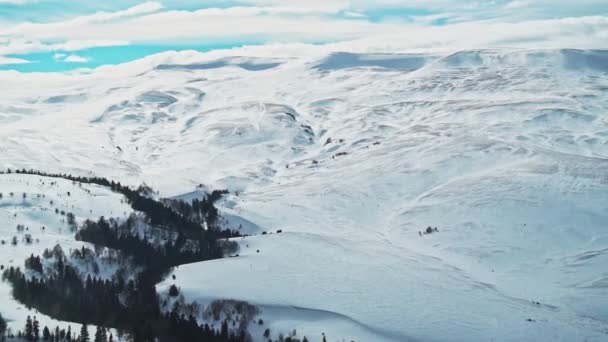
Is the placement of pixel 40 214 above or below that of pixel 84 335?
above

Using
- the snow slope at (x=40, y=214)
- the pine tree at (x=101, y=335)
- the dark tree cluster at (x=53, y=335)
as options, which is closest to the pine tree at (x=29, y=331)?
the dark tree cluster at (x=53, y=335)

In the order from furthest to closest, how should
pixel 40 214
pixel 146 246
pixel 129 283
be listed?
1. pixel 40 214
2. pixel 146 246
3. pixel 129 283

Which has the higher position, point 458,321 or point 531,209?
point 531,209

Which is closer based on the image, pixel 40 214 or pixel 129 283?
pixel 129 283

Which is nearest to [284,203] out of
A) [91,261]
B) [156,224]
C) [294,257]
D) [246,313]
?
[156,224]

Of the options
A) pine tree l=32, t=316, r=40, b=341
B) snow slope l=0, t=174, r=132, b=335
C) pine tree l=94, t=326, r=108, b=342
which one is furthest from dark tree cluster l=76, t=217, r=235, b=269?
pine tree l=32, t=316, r=40, b=341

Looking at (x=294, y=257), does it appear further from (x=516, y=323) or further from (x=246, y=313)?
(x=516, y=323)

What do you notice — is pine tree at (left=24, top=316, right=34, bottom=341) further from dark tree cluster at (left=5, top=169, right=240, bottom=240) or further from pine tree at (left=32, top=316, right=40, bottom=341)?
dark tree cluster at (left=5, top=169, right=240, bottom=240)

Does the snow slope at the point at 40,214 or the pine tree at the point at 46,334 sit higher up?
the snow slope at the point at 40,214

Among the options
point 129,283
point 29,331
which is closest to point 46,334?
point 29,331

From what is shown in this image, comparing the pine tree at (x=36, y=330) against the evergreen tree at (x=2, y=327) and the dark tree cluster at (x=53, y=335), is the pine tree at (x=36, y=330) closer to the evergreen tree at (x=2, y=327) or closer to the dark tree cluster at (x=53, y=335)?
the dark tree cluster at (x=53, y=335)

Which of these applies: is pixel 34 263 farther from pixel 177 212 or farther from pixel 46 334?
pixel 177 212
